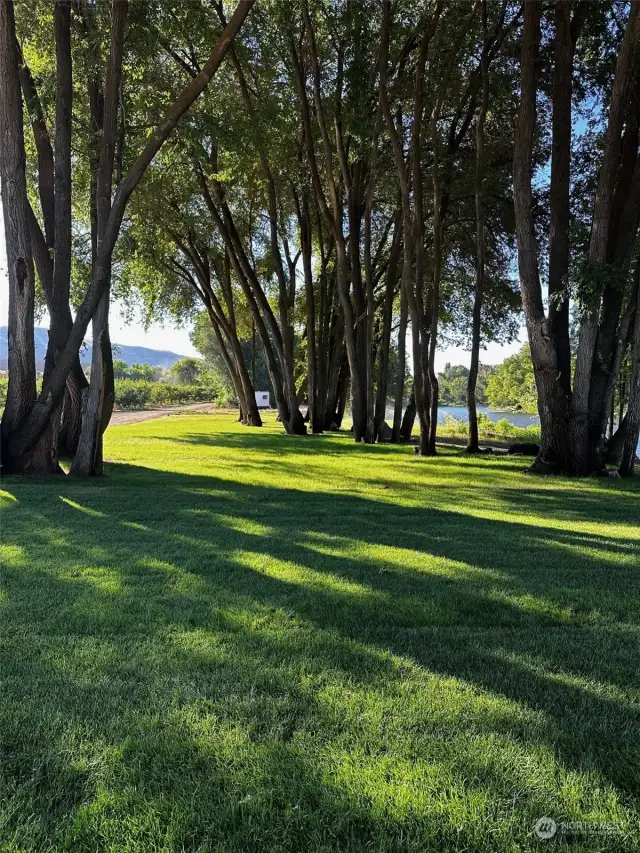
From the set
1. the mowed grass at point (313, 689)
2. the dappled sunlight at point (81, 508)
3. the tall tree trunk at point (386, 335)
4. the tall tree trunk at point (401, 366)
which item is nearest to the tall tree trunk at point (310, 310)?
the tall tree trunk at point (386, 335)

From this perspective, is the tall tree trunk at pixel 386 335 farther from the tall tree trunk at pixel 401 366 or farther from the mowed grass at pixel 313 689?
the mowed grass at pixel 313 689

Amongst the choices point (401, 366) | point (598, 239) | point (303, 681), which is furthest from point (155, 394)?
point (303, 681)

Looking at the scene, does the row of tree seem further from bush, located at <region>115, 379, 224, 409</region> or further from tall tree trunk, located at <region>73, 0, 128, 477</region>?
bush, located at <region>115, 379, 224, 409</region>

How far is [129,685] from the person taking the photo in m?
2.63

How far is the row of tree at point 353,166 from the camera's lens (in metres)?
9.41

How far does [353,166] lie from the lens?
→ 19969 millimetres

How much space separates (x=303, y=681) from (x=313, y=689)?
0.08 meters

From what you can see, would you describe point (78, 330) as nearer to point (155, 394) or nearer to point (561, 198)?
point (561, 198)

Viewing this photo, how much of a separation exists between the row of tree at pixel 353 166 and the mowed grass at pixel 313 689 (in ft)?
19.3

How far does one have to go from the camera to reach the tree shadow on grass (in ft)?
6.26

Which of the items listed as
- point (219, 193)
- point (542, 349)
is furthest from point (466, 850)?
point (219, 193)

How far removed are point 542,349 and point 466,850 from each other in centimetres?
1084

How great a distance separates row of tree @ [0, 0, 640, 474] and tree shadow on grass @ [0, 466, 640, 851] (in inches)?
249

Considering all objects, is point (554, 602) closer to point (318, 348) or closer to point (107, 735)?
point (107, 735)
